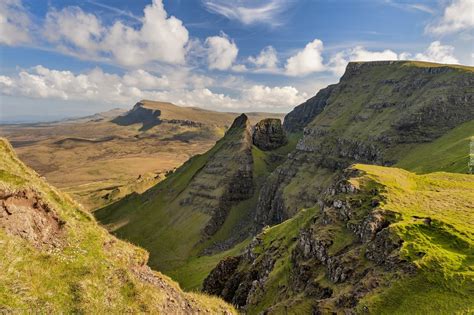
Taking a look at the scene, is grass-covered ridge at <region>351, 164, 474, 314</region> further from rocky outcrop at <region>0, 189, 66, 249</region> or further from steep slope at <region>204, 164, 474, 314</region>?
rocky outcrop at <region>0, 189, 66, 249</region>

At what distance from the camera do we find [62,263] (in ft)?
87.6

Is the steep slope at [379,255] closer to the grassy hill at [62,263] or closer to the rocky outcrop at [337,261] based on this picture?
the rocky outcrop at [337,261]

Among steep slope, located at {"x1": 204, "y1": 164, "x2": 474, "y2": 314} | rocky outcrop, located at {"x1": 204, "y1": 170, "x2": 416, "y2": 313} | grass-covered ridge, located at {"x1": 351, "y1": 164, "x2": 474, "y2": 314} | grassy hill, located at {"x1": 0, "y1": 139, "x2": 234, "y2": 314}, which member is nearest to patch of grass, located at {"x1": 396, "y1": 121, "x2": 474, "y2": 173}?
steep slope, located at {"x1": 204, "y1": 164, "x2": 474, "y2": 314}

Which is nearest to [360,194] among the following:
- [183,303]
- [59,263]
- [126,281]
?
[183,303]

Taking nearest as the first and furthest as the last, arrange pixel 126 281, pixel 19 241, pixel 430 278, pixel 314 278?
pixel 19 241, pixel 126 281, pixel 430 278, pixel 314 278

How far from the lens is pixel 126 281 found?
2802cm

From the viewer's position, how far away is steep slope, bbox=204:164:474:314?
117 feet

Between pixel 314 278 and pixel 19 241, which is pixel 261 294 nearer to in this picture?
pixel 314 278

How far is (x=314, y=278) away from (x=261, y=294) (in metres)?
14.5

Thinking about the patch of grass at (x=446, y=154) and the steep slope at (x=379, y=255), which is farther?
the patch of grass at (x=446, y=154)

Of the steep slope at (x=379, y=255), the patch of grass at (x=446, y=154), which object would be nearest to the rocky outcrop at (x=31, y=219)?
the steep slope at (x=379, y=255)

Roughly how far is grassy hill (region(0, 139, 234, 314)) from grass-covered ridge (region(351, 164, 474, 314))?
2122 cm

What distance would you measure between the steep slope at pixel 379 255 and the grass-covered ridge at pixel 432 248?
0.09 meters

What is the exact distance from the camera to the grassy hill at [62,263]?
23312 millimetres
